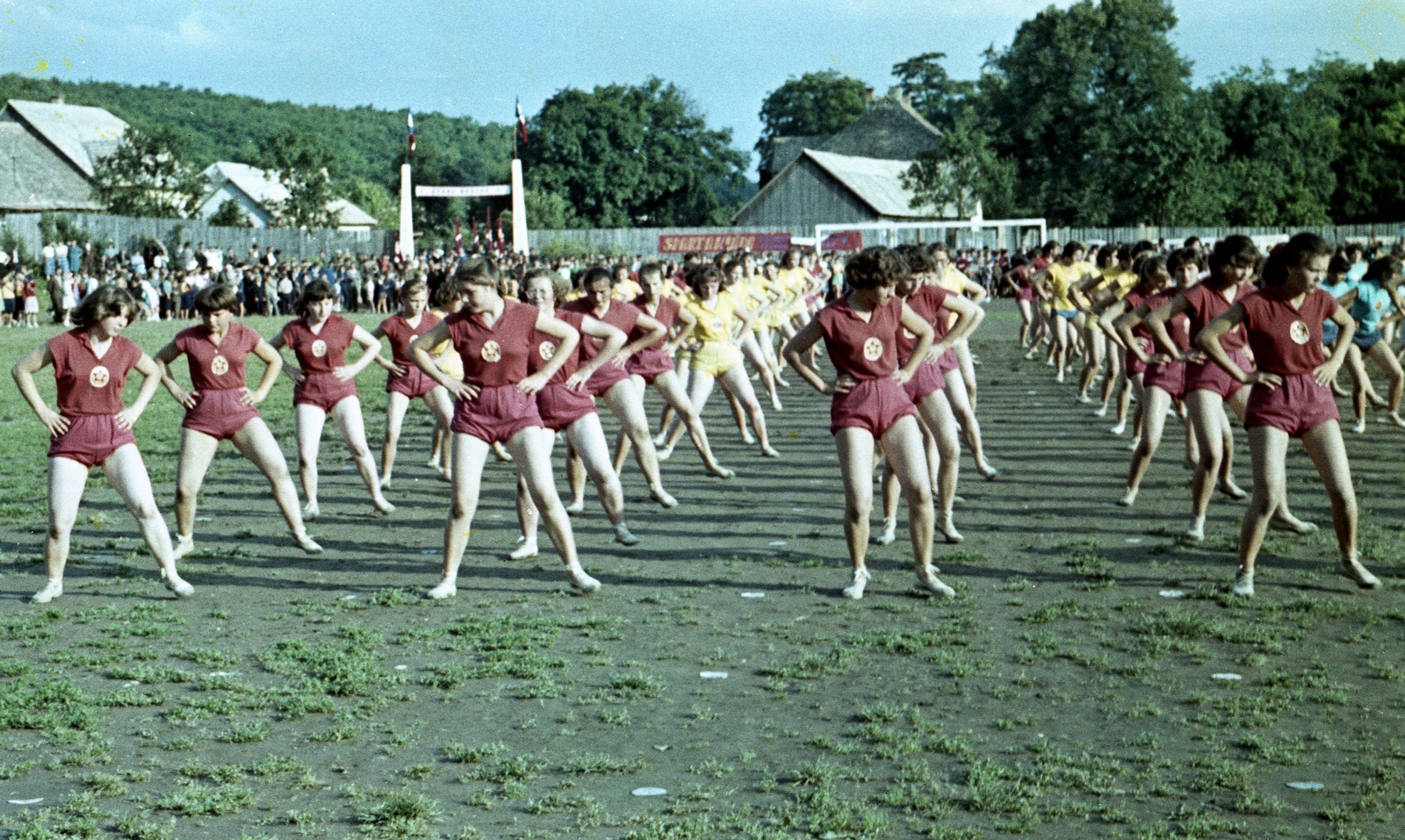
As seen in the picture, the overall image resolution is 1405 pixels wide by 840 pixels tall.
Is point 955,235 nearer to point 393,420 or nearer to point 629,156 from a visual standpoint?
point 629,156

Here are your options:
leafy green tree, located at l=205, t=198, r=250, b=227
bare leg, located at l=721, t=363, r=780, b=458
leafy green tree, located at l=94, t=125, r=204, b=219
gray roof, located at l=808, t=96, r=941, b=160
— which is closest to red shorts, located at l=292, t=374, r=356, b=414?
bare leg, located at l=721, t=363, r=780, b=458

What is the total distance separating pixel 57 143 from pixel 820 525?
73.6 metres

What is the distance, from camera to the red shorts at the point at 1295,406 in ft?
27.3

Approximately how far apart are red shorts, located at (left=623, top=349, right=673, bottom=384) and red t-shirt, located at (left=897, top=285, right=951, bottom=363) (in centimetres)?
271

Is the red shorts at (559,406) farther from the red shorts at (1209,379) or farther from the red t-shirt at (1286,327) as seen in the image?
the red t-shirt at (1286,327)

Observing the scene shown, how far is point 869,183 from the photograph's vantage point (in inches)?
3300

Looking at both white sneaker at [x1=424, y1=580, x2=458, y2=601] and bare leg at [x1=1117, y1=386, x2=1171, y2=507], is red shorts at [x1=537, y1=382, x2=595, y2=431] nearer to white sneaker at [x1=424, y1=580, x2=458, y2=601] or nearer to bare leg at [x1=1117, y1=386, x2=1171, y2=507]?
white sneaker at [x1=424, y1=580, x2=458, y2=601]

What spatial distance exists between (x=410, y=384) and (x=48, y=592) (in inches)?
171

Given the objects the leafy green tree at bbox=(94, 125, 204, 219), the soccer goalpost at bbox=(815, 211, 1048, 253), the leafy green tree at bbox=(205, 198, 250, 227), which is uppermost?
the leafy green tree at bbox=(94, 125, 204, 219)

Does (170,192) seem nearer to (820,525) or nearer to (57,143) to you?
(57,143)

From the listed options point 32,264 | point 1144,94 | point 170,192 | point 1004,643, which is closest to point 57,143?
point 170,192

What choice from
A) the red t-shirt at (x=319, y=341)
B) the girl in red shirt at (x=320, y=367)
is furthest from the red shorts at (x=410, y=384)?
the red t-shirt at (x=319, y=341)

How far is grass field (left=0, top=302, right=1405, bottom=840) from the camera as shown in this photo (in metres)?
5.27

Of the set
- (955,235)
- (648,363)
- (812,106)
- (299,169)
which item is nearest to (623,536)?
(648,363)
